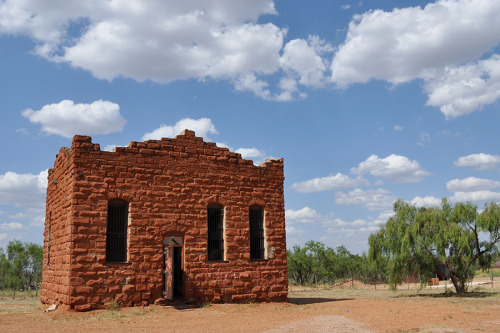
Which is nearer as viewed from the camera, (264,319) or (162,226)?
(264,319)

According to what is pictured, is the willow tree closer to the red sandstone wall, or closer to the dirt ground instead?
the dirt ground

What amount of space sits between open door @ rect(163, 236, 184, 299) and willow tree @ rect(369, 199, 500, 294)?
1070 centimetres

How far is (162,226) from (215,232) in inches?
79.5

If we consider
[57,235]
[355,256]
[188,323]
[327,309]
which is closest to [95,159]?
[57,235]

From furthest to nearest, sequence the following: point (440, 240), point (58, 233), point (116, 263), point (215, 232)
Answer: point (440, 240)
point (215, 232)
point (58, 233)
point (116, 263)

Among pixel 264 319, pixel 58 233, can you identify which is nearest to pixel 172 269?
pixel 264 319

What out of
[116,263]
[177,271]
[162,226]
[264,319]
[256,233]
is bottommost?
[264,319]

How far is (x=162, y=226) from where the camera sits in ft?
48.6

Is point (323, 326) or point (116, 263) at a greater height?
point (116, 263)

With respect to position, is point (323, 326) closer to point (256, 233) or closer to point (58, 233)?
point (256, 233)

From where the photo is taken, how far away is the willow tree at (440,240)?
20281mm

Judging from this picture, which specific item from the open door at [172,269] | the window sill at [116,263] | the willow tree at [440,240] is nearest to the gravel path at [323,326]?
the open door at [172,269]

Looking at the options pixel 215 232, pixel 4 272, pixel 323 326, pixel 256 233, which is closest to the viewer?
pixel 323 326

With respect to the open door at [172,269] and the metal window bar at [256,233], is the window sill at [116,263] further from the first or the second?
the metal window bar at [256,233]
